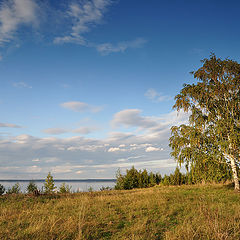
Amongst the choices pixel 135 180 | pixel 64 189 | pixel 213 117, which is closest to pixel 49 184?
pixel 64 189

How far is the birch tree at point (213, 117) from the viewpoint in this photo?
54.8 ft

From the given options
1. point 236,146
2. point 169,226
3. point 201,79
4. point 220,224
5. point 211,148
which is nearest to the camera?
point 220,224

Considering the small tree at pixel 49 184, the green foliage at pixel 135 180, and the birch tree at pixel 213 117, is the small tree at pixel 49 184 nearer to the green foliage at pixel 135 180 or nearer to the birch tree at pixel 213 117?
the green foliage at pixel 135 180

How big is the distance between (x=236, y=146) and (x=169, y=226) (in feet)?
37.8

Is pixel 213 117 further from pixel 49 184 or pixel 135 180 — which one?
pixel 49 184

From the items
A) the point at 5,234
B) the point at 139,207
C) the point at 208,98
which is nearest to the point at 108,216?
the point at 139,207

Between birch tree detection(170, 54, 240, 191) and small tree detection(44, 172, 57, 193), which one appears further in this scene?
small tree detection(44, 172, 57, 193)

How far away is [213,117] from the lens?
57.8 feet

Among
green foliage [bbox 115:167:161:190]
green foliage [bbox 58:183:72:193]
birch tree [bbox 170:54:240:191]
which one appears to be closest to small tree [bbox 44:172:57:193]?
green foliage [bbox 58:183:72:193]

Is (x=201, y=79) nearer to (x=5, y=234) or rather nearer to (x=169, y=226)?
(x=169, y=226)

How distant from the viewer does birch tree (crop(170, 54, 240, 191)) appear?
1670 centimetres

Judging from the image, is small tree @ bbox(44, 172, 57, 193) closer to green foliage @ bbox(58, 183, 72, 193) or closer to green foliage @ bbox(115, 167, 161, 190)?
green foliage @ bbox(58, 183, 72, 193)

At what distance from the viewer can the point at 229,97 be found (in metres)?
18.0

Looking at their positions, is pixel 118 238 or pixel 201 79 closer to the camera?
pixel 118 238
